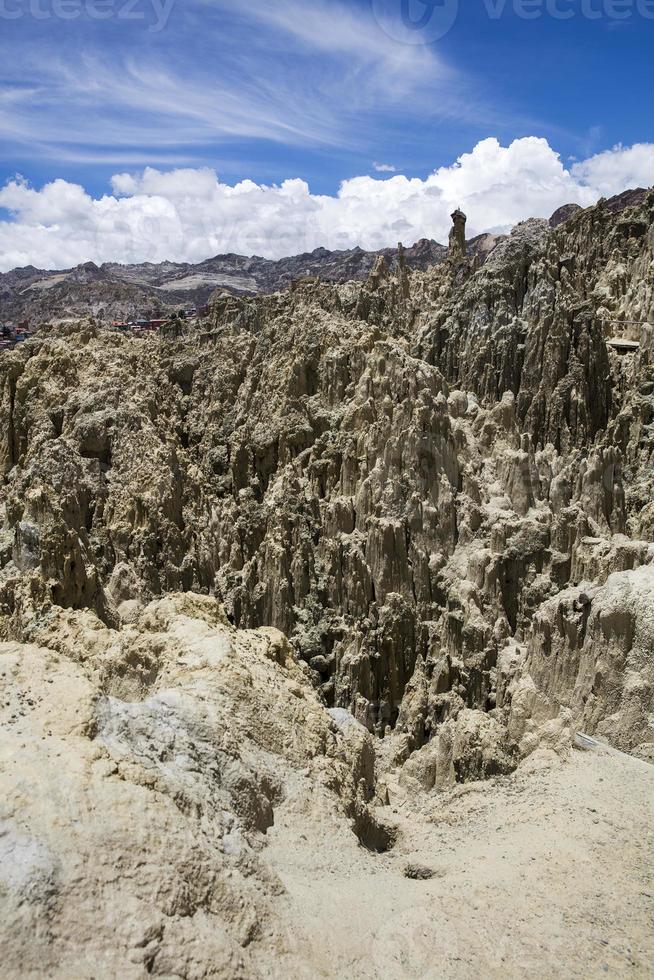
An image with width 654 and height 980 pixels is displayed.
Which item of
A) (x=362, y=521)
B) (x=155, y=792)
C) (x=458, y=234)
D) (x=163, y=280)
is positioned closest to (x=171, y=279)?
(x=163, y=280)

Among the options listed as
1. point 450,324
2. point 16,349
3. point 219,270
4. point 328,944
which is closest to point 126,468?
point 16,349

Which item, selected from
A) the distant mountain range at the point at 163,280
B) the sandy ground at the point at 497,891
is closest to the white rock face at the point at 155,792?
the sandy ground at the point at 497,891

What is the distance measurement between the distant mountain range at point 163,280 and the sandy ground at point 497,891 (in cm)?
9015

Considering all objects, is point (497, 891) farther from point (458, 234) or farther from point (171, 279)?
point (171, 279)

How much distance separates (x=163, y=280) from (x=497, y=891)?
174180mm

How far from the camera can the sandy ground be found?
889cm

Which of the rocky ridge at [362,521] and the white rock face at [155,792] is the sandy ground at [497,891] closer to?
the white rock face at [155,792]

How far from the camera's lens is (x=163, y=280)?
169 m

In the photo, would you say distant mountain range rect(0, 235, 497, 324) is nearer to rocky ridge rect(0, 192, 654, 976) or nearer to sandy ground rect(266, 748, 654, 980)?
rocky ridge rect(0, 192, 654, 976)

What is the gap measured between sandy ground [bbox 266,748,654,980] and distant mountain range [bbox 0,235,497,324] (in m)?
90.1

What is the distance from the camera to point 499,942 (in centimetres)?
930

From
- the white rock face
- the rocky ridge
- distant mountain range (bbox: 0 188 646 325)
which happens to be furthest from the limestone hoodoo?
distant mountain range (bbox: 0 188 646 325)

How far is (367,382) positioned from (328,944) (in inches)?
885

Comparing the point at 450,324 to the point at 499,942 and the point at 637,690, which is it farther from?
the point at 499,942
